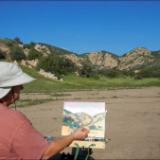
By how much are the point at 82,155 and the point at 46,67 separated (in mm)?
53297

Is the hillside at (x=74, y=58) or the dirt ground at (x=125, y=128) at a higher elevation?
the hillside at (x=74, y=58)

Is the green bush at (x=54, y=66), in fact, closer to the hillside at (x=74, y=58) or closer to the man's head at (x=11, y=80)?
the hillside at (x=74, y=58)

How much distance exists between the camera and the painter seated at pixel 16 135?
132 inches

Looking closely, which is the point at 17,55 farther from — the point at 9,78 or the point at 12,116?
the point at 12,116

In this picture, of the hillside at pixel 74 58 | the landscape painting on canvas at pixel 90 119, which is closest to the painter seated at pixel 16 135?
the landscape painting on canvas at pixel 90 119

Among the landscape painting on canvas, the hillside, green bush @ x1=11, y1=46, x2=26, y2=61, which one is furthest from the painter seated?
green bush @ x1=11, y1=46, x2=26, y2=61

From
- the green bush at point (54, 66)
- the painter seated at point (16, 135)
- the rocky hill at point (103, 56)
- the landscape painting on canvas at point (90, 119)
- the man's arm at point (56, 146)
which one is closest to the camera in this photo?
the painter seated at point (16, 135)

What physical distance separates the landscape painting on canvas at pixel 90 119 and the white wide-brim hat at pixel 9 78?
3702 mm

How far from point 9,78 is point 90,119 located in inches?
151

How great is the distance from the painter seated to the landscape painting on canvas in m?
3.70

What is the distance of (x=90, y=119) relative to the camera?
24.1 ft

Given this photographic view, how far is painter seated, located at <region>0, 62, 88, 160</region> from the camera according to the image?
3.35 metres

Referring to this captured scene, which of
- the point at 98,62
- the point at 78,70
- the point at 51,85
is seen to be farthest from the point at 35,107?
the point at 98,62

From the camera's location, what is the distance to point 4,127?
134 inches
